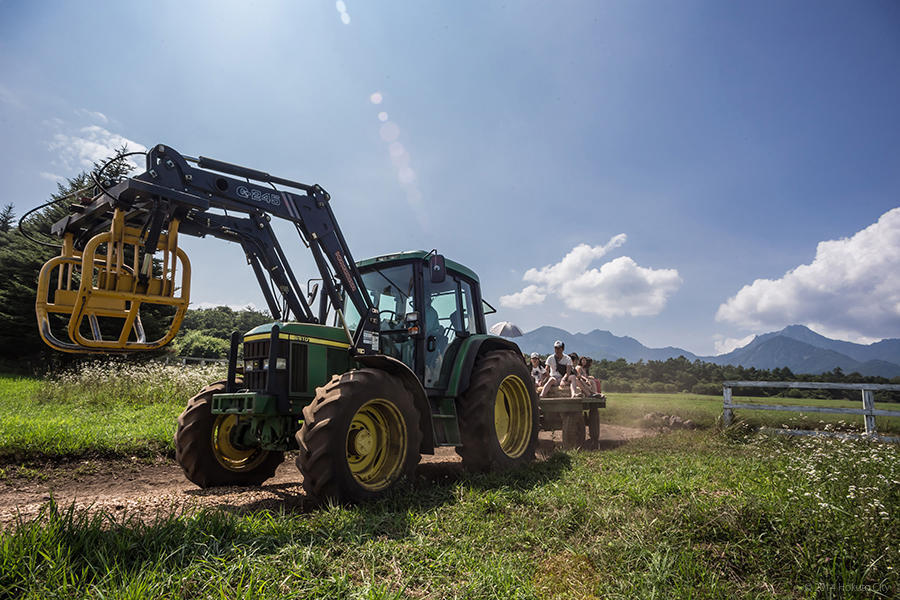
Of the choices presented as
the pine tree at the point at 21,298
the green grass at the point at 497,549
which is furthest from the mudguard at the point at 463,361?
the pine tree at the point at 21,298

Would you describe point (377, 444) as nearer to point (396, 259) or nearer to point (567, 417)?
point (396, 259)

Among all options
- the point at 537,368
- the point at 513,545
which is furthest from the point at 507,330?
the point at 513,545

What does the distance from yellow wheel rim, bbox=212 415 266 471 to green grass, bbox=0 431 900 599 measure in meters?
1.74

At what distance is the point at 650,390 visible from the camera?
2400cm

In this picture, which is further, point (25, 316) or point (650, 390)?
point (650, 390)

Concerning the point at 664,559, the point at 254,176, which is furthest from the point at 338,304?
the point at 664,559

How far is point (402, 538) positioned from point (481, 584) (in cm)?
85

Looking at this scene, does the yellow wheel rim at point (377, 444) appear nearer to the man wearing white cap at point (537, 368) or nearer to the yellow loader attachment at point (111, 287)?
the yellow loader attachment at point (111, 287)

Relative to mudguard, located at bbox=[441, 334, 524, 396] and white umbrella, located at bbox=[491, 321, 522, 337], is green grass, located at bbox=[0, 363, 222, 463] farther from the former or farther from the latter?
white umbrella, located at bbox=[491, 321, 522, 337]

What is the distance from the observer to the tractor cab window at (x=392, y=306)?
5902 millimetres

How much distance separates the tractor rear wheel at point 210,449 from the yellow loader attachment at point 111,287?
1.09 meters

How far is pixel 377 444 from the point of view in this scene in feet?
15.5

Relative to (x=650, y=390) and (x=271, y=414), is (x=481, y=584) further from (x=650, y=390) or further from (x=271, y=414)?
(x=650, y=390)

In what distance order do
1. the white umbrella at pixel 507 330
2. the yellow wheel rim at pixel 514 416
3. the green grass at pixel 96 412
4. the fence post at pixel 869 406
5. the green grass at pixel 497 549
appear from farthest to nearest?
the white umbrella at pixel 507 330
the fence post at pixel 869 406
the yellow wheel rim at pixel 514 416
the green grass at pixel 96 412
the green grass at pixel 497 549
